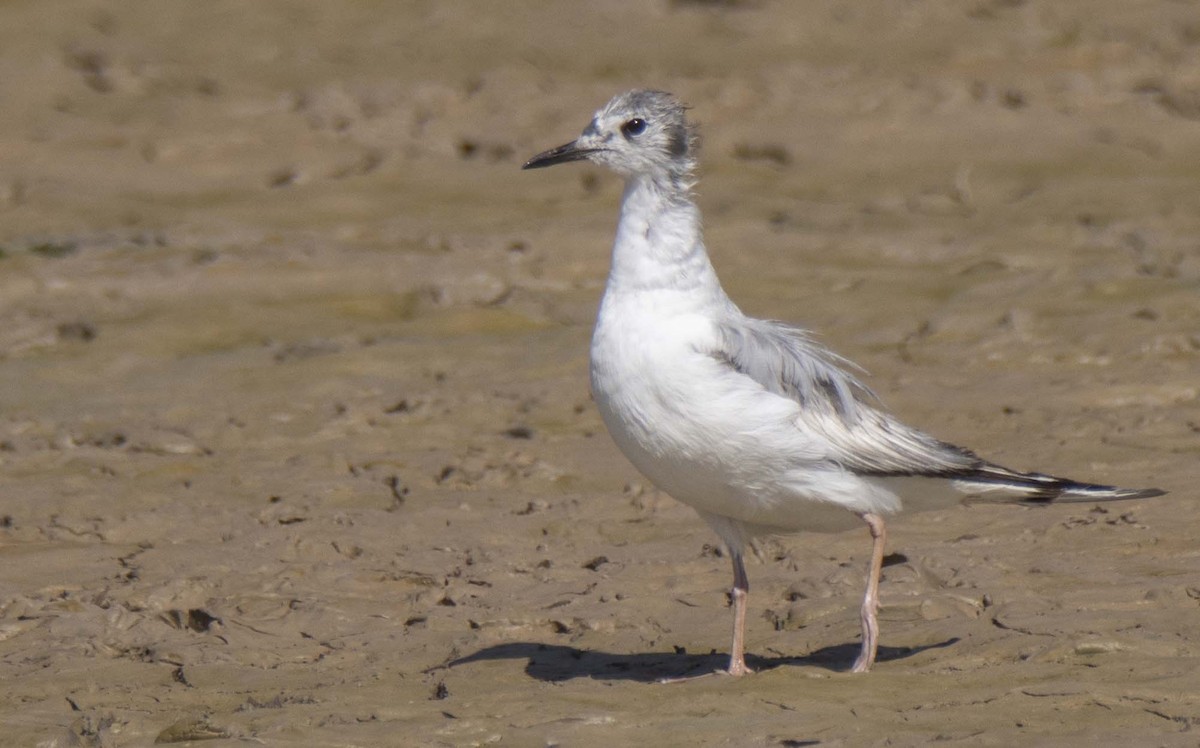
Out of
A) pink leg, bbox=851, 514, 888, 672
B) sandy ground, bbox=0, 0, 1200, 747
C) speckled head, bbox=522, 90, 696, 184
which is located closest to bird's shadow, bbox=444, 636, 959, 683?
sandy ground, bbox=0, 0, 1200, 747

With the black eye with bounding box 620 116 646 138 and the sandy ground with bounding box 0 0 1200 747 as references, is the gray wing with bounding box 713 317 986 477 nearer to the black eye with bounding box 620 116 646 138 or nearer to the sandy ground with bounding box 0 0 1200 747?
the sandy ground with bounding box 0 0 1200 747

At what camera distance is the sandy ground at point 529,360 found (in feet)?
17.7

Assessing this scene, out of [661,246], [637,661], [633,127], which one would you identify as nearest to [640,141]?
[633,127]

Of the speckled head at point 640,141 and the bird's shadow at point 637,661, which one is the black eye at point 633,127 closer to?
the speckled head at point 640,141

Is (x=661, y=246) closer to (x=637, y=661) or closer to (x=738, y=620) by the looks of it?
(x=738, y=620)

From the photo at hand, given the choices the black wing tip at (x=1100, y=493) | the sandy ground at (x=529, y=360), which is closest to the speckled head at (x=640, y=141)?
the sandy ground at (x=529, y=360)

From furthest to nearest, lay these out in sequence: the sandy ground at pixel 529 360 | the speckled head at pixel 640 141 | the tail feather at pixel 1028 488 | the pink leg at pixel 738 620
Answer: the speckled head at pixel 640 141, the tail feather at pixel 1028 488, the pink leg at pixel 738 620, the sandy ground at pixel 529 360

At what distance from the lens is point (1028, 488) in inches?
229

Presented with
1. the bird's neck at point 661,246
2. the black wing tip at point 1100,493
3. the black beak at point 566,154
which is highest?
the black beak at point 566,154

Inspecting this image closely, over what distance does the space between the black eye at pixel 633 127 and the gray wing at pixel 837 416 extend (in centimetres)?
80

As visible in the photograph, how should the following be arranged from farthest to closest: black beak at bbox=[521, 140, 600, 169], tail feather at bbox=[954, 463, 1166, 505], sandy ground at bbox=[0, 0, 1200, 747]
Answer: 1. black beak at bbox=[521, 140, 600, 169]
2. tail feather at bbox=[954, 463, 1166, 505]
3. sandy ground at bbox=[0, 0, 1200, 747]

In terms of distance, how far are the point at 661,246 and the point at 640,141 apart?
464mm

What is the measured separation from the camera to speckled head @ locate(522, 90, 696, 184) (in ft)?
19.6

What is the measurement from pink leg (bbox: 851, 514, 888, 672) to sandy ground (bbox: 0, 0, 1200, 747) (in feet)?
0.42
